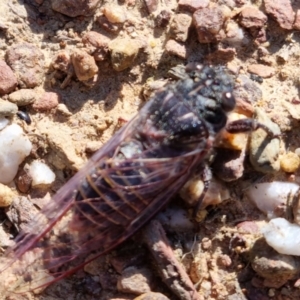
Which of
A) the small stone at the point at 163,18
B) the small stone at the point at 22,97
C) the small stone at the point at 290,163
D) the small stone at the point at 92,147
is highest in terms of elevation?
the small stone at the point at 163,18

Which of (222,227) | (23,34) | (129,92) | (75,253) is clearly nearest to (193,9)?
(129,92)

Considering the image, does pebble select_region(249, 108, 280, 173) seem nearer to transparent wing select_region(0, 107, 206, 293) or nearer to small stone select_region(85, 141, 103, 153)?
transparent wing select_region(0, 107, 206, 293)

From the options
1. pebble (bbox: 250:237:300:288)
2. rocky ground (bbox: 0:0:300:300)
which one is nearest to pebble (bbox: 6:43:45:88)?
rocky ground (bbox: 0:0:300:300)

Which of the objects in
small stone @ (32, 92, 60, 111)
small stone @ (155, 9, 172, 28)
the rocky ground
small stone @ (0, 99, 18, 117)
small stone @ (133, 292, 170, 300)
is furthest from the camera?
small stone @ (155, 9, 172, 28)

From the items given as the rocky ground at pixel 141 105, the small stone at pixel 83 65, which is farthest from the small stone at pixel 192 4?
the small stone at pixel 83 65

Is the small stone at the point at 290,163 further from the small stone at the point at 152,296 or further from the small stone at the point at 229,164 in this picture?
the small stone at the point at 152,296

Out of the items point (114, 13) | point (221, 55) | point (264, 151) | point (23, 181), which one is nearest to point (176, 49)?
point (221, 55)
